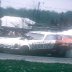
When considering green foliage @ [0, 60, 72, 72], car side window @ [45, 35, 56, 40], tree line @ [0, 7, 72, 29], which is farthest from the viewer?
tree line @ [0, 7, 72, 29]

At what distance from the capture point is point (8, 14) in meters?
26.0

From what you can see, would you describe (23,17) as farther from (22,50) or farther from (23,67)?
(23,67)

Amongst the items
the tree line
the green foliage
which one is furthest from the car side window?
the tree line

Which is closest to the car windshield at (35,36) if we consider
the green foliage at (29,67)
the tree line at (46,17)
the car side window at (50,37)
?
the car side window at (50,37)

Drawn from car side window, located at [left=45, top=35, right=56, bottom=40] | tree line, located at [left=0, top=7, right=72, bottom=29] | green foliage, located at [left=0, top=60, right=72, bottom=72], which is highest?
tree line, located at [left=0, top=7, right=72, bottom=29]

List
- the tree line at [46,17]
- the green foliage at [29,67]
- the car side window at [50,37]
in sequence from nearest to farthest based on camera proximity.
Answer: the green foliage at [29,67] < the car side window at [50,37] < the tree line at [46,17]

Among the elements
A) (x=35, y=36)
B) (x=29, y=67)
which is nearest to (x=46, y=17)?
(x=35, y=36)

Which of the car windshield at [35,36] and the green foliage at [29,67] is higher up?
the car windshield at [35,36]

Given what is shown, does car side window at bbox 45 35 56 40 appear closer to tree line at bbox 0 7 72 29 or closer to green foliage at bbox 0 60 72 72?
green foliage at bbox 0 60 72 72

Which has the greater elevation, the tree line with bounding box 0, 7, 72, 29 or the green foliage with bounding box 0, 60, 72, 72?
the tree line with bounding box 0, 7, 72, 29

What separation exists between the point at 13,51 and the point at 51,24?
33.8ft

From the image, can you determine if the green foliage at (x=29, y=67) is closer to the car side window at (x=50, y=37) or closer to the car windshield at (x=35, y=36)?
the car windshield at (x=35, y=36)

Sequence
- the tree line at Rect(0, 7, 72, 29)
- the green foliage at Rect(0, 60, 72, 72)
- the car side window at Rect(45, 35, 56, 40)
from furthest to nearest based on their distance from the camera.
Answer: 1. the tree line at Rect(0, 7, 72, 29)
2. the car side window at Rect(45, 35, 56, 40)
3. the green foliage at Rect(0, 60, 72, 72)

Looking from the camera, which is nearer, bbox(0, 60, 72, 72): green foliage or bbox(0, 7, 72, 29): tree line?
bbox(0, 60, 72, 72): green foliage
